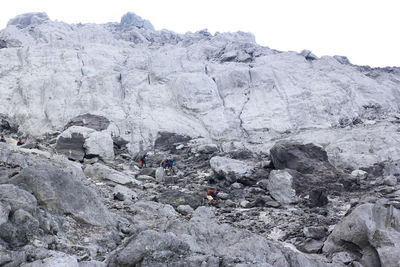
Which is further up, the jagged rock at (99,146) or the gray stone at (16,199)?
the gray stone at (16,199)

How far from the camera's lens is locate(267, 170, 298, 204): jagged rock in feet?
53.2

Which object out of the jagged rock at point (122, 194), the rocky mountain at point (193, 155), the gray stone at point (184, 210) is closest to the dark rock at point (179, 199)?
the rocky mountain at point (193, 155)

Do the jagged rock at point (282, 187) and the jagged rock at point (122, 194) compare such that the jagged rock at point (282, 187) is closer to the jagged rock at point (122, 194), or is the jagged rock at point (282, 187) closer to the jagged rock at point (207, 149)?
the jagged rock at point (122, 194)

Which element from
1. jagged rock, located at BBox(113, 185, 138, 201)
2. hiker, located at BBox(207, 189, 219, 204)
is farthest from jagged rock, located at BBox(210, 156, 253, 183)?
jagged rock, located at BBox(113, 185, 138, 201)

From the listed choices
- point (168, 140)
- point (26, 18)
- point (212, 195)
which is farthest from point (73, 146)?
point (26, 18)

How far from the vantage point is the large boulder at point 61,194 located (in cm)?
778

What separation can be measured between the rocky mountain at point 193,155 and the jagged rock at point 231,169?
0.47 feet

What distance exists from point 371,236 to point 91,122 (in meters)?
25.7

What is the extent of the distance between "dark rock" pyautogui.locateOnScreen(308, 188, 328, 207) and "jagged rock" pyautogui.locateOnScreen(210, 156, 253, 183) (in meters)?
4.47

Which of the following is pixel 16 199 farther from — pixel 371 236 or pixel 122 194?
pixel 371 236

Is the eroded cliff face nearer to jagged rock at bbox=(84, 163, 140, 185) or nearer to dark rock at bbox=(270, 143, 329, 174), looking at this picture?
dark rock at bbox=(270, 143, 329, 174)

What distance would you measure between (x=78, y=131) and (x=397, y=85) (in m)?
39.5

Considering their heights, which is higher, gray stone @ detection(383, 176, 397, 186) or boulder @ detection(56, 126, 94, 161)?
gray stone @ detection(383, 176, 397, 186)

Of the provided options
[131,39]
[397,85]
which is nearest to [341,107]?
[397,85]
